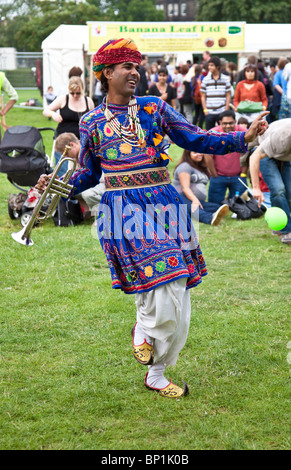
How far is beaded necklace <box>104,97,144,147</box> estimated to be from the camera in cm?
369

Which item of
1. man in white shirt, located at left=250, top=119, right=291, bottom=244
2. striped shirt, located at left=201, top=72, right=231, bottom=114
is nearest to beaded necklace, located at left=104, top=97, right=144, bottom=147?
man in white shirt, located at left=250, top=119, right=291, bottom=244

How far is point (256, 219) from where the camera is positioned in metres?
9.00

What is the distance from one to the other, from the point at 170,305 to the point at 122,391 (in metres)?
0.75

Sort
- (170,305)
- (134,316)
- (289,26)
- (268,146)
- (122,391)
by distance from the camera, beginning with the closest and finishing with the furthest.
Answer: (170,305)
(122,391)
(134,316)
(268,146)
(289,26)

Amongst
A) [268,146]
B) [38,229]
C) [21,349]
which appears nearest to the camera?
[21,349]

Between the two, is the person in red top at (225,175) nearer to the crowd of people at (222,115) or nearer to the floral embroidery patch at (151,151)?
the crowd of people at (222,115)

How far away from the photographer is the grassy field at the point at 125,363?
3.44 meters

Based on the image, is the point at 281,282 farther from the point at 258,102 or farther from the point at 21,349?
the point at 258,102

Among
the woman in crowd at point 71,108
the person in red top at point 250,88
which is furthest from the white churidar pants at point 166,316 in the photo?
the person in red top at point 250,88

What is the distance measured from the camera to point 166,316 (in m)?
3.60

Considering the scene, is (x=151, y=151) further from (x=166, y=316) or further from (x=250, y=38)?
(x=250, y=38)

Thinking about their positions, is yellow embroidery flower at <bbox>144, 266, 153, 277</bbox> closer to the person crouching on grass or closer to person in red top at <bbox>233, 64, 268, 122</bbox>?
the person crouching on grass

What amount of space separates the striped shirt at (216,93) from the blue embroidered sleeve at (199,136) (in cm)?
972

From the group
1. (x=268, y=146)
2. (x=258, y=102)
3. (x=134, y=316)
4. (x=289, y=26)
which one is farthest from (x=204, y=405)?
(x=289, y=26)
